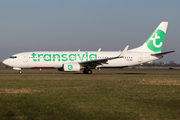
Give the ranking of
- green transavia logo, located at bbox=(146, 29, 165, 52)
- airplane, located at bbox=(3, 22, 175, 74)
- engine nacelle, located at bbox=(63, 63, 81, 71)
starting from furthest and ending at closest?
green transavia logo, located at bbox=(146, 29, 165, 52)
airplane, located at bbox=(3, 22, 175, 74)
engine nacelle, located at bbox=(63, 63, 81, 71)

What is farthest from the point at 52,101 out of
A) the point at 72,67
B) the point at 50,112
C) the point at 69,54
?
the point at 69,54

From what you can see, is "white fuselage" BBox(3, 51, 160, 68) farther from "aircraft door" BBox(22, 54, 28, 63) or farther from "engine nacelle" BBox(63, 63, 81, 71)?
"engine nacelle" BBox(63, 63, 81, 71)

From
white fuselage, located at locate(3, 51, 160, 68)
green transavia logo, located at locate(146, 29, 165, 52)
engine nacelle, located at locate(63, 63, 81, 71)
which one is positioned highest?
green transavia logo, located at locate(146, 29, 165, 52)

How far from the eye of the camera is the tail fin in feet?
131

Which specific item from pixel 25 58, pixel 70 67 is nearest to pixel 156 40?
pixel 70 67

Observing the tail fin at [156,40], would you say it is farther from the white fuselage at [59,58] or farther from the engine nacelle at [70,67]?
the engine nacelle at [70,67]

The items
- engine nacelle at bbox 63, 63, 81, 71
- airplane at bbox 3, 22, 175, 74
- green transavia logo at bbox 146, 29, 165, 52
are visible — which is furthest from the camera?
green transavia logo at bbox 146, 29, 165, 52

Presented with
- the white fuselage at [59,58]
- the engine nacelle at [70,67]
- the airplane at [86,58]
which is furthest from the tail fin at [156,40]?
the engine nacelle at [70,67]

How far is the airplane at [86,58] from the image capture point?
37.0m

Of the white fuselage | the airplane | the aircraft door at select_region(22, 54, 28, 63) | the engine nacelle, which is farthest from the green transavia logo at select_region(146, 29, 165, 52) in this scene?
the aircraft door at select_region(22, 54, 28, 63)

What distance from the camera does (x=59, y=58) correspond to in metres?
37.2

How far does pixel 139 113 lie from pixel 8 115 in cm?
483

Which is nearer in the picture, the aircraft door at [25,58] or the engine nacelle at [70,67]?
Result: the engine nacelle at [70,67]

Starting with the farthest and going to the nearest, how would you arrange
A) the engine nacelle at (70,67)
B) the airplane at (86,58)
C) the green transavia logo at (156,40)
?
the green transavia logo at (156,40), the airplane at (86,58), the engine nacelle at (70,67)
